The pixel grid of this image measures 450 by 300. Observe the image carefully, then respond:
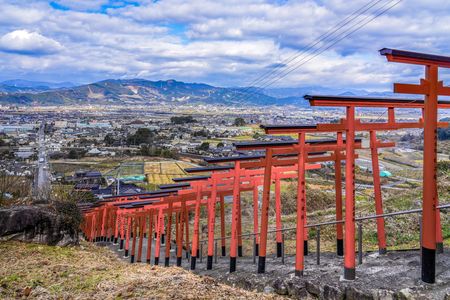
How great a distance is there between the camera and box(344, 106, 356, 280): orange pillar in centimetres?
752

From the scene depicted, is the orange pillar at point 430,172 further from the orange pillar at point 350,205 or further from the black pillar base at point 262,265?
the black pillar base at point 262,265

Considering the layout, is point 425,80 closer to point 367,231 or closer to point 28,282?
point 28,282

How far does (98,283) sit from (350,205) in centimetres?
462

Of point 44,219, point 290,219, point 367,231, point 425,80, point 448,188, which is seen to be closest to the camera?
point 425,80

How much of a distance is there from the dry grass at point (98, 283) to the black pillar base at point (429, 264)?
244 centimetres

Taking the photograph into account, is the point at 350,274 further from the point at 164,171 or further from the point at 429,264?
the point at 164,171

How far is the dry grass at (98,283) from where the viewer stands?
22.8 feet

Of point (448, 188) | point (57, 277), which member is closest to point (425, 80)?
point (57, 277)

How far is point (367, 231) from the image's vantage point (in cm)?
1670

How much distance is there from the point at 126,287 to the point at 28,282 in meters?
2.01

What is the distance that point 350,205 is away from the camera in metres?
7.66

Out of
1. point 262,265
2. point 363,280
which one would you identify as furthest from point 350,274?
point 262,265

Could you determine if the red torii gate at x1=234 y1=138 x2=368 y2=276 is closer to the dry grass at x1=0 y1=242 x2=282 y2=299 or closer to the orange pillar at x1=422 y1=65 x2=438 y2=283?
the dry grass at x1=0 y1=242 x2=282 y2=299

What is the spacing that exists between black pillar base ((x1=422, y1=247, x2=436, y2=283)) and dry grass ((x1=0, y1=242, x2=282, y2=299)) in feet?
8.02
